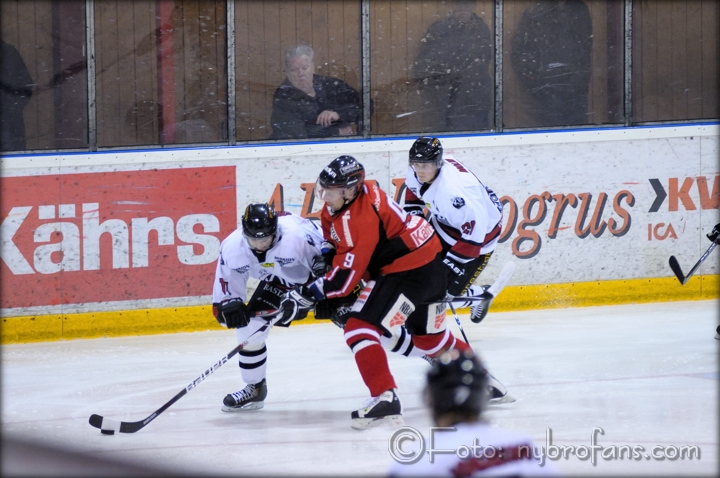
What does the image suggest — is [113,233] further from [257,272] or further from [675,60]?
[675,60]

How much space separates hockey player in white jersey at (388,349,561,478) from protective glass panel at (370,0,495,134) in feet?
15.8

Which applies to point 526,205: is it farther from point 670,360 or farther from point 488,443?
point 488,443

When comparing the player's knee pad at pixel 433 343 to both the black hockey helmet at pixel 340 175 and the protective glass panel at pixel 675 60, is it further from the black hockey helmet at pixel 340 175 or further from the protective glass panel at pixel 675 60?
the protective glass panel at pixel 675 60

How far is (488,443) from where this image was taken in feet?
4.95

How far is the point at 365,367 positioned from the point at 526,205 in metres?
2.90

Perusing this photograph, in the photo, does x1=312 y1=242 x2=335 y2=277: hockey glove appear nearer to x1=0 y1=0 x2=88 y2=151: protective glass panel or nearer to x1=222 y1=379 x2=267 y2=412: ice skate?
x1=222 y1=379 x2=267 y2=412: ice skate

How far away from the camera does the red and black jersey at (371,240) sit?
3543mm

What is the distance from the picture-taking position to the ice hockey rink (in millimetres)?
3289

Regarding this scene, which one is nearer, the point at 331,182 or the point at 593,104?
the point at 331,182

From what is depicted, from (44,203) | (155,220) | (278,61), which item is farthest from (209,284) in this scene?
(278,61)

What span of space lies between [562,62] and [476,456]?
542 centimetres

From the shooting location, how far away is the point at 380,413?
3578 millimetres

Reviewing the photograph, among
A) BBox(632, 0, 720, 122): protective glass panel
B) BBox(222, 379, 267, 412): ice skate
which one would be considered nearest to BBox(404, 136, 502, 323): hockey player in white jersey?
BBox(222, 379, 267, 412): ice skate

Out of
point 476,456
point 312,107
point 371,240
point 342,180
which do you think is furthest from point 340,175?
point 312,107
